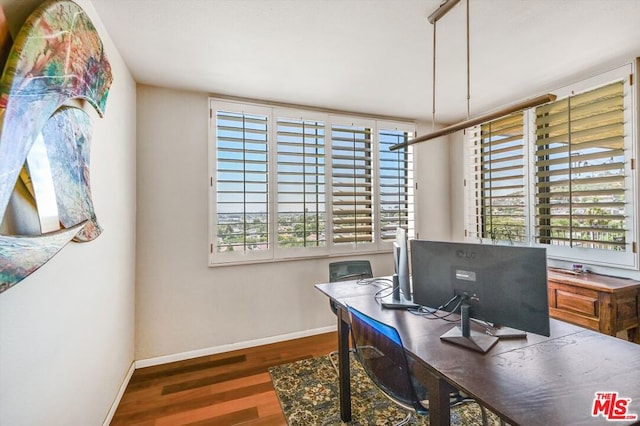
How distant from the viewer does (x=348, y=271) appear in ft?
9.82

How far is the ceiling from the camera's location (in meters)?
1.75

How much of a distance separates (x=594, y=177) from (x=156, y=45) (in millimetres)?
3761

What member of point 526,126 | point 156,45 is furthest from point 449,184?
point 156,45

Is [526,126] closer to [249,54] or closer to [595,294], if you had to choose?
[595,294]

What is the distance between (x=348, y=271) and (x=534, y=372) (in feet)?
6.51

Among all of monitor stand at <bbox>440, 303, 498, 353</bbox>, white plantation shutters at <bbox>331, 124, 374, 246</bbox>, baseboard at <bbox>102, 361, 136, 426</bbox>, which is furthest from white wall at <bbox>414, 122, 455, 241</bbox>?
baseboard at <bbox>102, 361, 136, 426</bbox>

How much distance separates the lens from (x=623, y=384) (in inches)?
38.5

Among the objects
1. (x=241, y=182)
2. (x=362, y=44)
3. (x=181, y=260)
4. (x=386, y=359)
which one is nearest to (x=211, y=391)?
(x=181, y=260)

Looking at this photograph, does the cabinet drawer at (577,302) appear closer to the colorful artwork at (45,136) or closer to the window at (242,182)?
the window at (242,182)

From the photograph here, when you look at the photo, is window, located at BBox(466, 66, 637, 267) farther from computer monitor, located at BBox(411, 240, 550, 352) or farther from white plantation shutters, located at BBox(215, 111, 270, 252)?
white plantation shutters, located at BBox(215, 111, 270, 252)

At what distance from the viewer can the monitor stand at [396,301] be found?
1.82m

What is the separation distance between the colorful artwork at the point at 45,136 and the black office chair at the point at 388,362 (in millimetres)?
1354

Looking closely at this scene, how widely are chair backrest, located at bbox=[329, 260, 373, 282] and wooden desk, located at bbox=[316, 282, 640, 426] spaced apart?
4.50 ft

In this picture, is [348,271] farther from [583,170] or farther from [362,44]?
[583,170]
